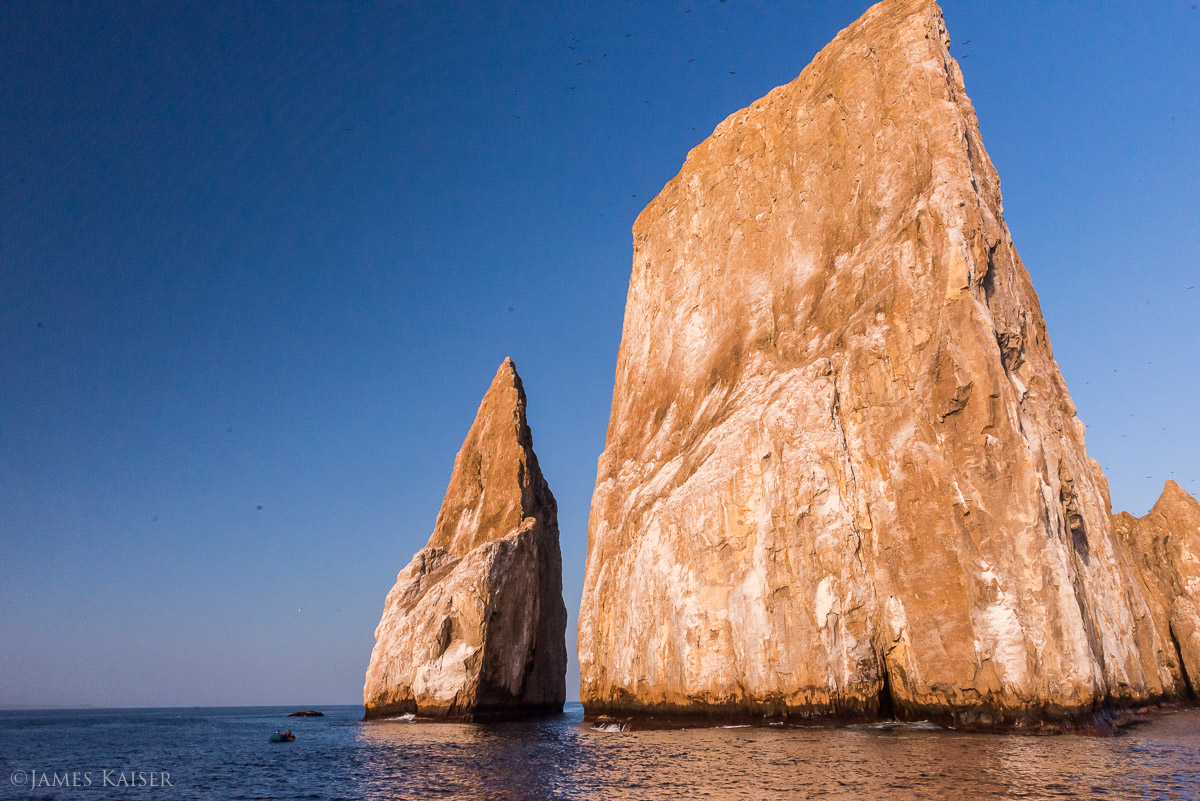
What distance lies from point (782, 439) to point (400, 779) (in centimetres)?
1890

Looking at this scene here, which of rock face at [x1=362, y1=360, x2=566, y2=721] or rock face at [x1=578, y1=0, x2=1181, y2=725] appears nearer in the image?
rock face at [x1=578, y1=0, x2=1181, y2=725]

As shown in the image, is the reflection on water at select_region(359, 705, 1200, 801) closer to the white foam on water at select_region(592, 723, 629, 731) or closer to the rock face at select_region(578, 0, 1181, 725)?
the rock face at select_region(578, 0, 1181, 725)

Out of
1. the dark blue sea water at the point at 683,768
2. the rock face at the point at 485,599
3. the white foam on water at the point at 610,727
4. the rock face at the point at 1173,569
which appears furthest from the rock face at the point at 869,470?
the rock face at the point at 485,599

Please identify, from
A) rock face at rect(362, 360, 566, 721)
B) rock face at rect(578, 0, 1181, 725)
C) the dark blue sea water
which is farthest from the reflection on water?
rock face at rect(362, 360, 566, 721)

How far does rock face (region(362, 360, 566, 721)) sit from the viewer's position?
43.8 metres

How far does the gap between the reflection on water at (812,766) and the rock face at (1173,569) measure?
19872 millimetres

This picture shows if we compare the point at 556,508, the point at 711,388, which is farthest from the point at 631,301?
the point at 556,508

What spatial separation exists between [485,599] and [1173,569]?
41579mm

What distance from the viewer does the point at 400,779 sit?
2020 centimetres

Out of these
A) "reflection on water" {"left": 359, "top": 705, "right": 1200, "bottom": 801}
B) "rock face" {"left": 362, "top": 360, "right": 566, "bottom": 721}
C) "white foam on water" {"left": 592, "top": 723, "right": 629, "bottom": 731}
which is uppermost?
"rock face" {"left": 362, "top": 360, "right": 566, "bottom": 721}

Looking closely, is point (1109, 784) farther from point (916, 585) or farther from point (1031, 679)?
point (916, 585)

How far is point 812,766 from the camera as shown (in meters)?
17.9

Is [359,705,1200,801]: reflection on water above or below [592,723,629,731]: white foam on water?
above

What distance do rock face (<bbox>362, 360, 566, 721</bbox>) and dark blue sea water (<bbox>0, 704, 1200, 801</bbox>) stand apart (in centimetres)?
1149
